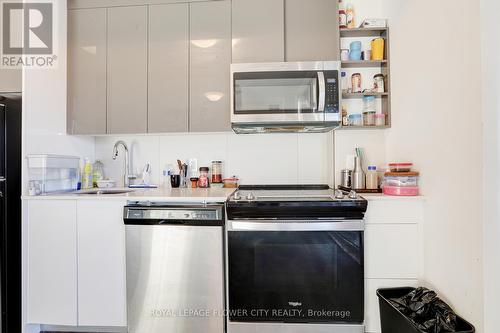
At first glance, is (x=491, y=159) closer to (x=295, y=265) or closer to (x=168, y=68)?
(x=295, y=265)

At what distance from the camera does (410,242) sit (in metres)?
1.43

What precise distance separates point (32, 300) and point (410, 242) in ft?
7.50

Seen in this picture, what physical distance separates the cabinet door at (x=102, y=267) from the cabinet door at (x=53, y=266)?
0.22 feet

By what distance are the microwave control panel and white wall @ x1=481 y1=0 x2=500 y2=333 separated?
29.1 inches

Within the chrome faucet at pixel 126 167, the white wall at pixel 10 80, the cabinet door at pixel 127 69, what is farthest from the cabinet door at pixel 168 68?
the white wall at pixel 10 80

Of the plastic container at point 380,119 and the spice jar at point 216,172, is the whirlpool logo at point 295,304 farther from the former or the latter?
the plastic container at point 380,119

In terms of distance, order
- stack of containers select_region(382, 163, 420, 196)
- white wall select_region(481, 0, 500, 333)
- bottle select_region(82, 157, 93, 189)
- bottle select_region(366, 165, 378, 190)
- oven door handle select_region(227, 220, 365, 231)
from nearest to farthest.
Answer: white wall select_region(481, 0, 500, 333) → oven door handle select_region(227, 220, 365, 231) → stack of containers select_region(382, 163, 420, 196) → bottle select_region(366, 165, 378, 190) → bottle select_region(82, 157, 93, 189)

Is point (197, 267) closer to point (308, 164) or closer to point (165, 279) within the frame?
point (165, 279)

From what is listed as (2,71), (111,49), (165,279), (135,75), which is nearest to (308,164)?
(165,279)

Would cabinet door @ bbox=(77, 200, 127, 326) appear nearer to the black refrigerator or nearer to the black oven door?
the black refrigerator

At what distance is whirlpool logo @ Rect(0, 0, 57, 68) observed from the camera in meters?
1.80

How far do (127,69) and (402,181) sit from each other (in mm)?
2035

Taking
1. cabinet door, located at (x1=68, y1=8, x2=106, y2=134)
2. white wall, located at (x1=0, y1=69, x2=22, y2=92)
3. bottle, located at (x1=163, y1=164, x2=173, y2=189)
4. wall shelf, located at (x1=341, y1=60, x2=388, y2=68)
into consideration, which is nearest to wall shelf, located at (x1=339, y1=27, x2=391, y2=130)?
wall shelf, located at (x1=341, y1=60, x2=388, y2=68)

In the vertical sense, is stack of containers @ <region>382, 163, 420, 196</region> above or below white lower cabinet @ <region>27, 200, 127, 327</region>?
above
